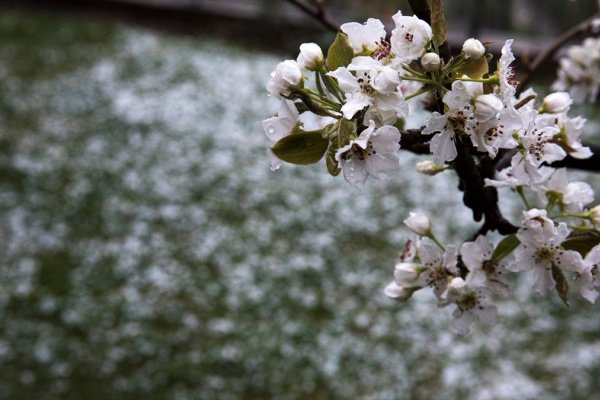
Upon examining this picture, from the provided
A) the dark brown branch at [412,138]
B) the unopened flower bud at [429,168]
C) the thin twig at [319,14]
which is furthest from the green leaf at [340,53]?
the thin twig at [319,14]

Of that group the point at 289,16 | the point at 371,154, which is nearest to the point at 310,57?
the point at 371,154

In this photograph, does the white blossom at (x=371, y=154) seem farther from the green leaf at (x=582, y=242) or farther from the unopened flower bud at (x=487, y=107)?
the green leaf at (x=582, y=242)

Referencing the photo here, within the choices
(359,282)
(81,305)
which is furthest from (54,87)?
(359,282)

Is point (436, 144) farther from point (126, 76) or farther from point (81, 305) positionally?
point (126, 76)

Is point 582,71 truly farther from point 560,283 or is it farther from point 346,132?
point 346,132

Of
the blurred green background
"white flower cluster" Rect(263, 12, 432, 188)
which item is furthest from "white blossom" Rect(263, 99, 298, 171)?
the blurred green background

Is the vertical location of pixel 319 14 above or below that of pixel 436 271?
above
